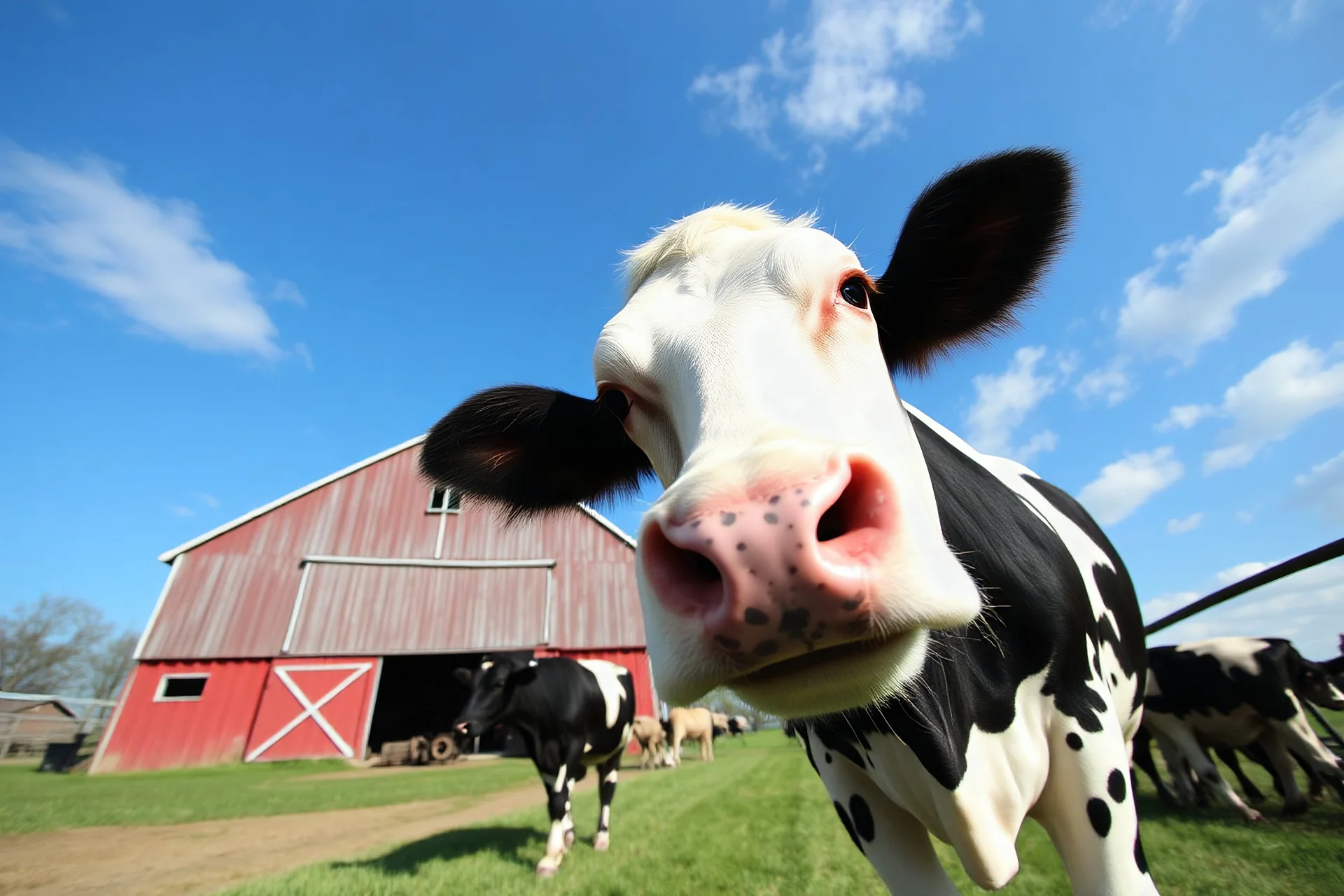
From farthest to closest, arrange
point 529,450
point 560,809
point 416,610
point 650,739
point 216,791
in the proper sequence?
point 416,610 < point 650,739 < point 216,791 < point 560,809 < point 529,450

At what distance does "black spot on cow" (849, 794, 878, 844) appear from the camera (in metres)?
2.06

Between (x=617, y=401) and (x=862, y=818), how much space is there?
1.67 m

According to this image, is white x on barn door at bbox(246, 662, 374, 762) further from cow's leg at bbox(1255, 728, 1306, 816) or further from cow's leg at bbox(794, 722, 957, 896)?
cow's leg at bbox(1255, 728, 1306, 816)

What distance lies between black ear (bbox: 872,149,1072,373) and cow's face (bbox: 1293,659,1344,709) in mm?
6930

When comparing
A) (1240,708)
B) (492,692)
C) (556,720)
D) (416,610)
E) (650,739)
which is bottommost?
(1240,708)

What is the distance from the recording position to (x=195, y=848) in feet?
19.0

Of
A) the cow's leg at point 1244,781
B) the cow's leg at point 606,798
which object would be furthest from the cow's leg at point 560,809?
the cow's leg at point 1244,781

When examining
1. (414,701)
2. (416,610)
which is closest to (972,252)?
(416,610)

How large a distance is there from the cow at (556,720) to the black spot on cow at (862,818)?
422 centimetres

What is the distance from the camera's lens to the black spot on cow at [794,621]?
850 millimetres

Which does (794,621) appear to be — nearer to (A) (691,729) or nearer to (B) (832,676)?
(B) (832,676)

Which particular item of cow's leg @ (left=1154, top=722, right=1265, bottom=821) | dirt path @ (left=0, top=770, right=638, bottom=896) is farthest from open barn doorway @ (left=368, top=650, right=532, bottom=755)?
cow's leg @ (left=1154, top=722, right=1265, bottom=821)

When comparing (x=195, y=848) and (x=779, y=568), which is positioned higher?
(x=779, y=568)

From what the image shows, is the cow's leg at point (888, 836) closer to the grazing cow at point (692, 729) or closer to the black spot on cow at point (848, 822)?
the black spot on cow at point (848, 822)
